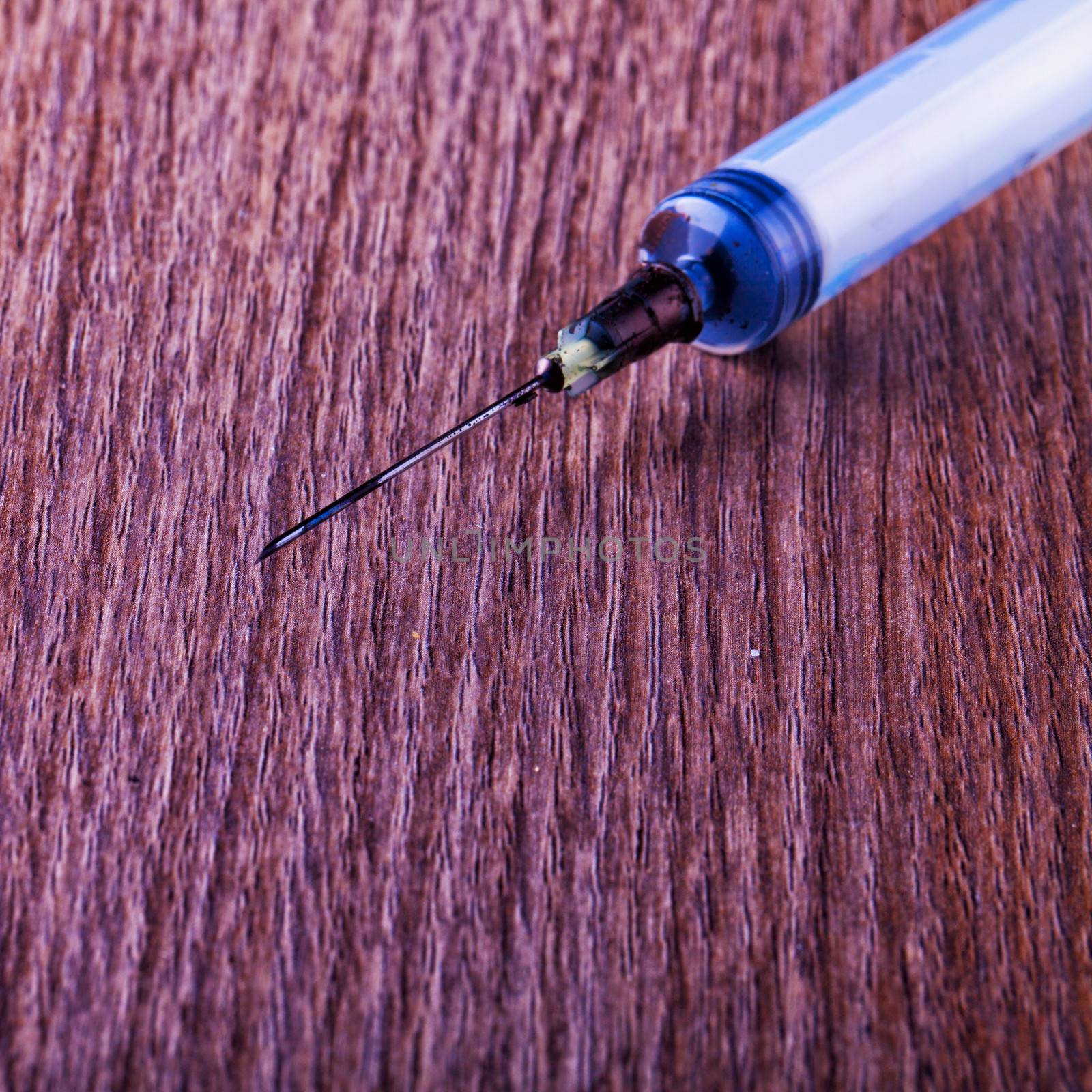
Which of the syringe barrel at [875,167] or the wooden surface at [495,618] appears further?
the syringe barrel at [875,167]

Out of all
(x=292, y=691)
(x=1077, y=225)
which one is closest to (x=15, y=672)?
(x=292, y=691)

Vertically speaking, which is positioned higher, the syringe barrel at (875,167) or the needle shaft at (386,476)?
the syringe barrel at (875,167)

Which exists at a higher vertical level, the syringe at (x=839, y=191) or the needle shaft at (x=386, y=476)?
the syringe at (x=839, y=191)

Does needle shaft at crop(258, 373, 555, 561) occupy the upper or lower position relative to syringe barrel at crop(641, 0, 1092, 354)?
lower

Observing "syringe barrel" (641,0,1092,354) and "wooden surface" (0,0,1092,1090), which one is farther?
"syringe barrel" (641,0,1092,354)

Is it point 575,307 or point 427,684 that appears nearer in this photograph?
point 427,684

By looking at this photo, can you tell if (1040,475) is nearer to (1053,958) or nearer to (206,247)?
(1053,958)
